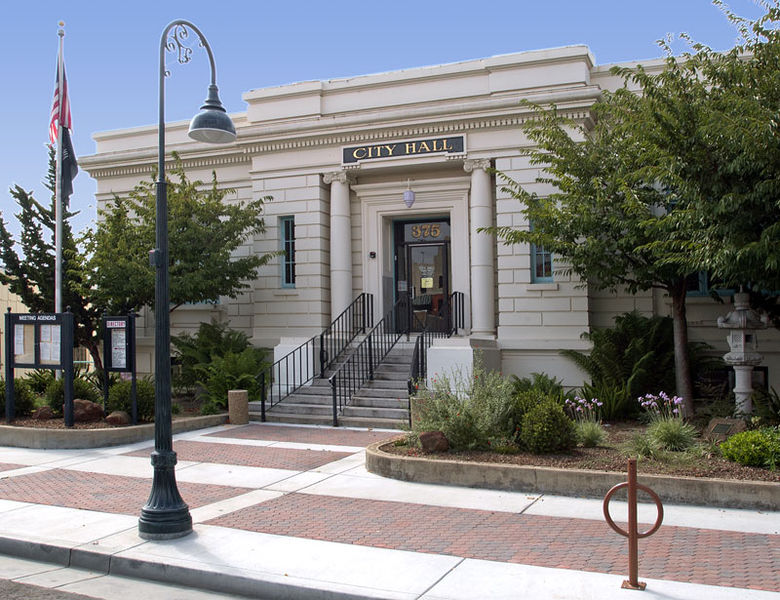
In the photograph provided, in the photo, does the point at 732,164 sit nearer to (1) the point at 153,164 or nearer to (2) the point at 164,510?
(2) the point at 164,510

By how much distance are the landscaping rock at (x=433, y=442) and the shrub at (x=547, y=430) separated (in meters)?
1.05

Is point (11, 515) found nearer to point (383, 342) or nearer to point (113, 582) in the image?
Result: point (113, 582)

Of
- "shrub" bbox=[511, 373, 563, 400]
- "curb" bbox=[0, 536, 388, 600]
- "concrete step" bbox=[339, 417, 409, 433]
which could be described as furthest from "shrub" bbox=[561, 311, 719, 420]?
"curb" bbox=[0, 536, 388, 600]

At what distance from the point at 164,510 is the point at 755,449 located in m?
6.52

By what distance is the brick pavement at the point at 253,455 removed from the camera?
10.5m

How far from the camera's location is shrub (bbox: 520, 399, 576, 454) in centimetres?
930

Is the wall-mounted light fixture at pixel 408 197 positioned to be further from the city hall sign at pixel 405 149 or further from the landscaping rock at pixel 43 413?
the landscaping rock at pixel 43 413

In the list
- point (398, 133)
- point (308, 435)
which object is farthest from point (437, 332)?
point (308, 435)

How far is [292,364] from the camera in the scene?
1645 cm

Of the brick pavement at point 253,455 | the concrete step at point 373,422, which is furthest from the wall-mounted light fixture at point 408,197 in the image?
the brick pavement at point 253,455

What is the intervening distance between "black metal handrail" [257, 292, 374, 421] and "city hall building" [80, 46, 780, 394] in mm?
415

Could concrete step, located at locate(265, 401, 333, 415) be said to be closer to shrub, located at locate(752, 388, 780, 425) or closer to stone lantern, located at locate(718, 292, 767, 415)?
stone lantern, located at locate(718, 292, 767, 415)

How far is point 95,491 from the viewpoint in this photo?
29.2 feet

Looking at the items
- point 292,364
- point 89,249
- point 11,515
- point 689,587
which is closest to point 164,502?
point 11,515
